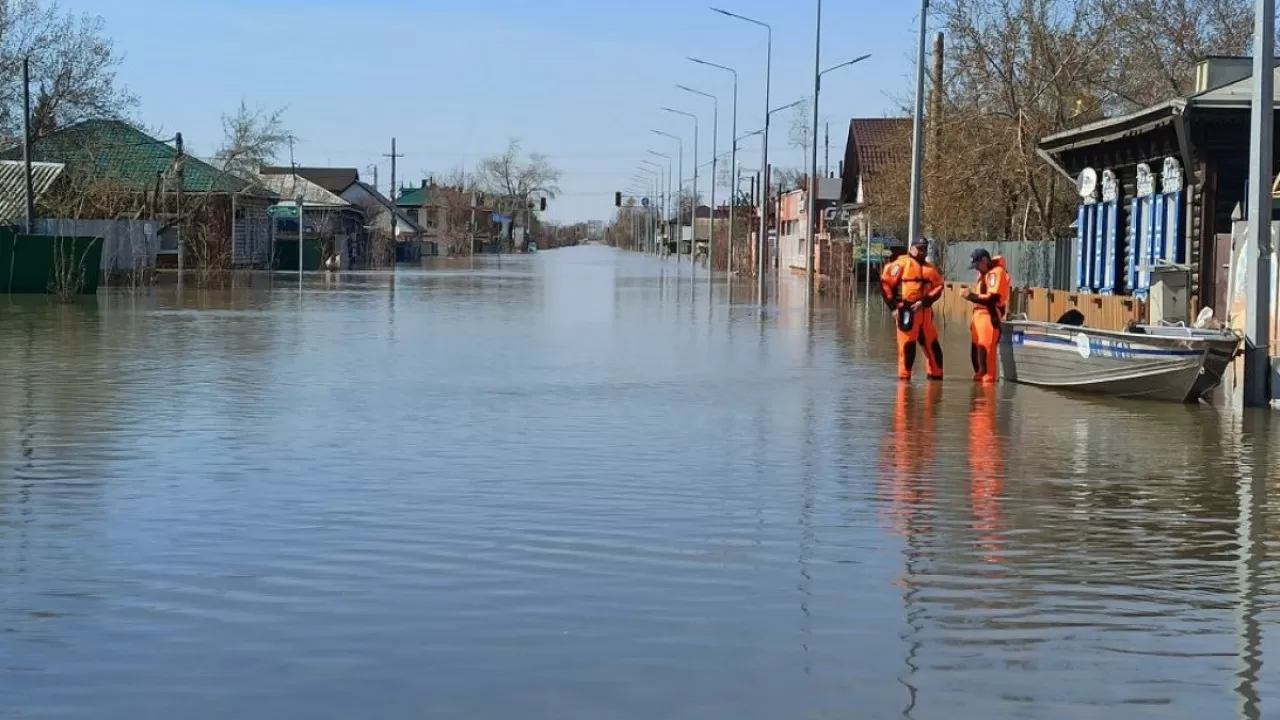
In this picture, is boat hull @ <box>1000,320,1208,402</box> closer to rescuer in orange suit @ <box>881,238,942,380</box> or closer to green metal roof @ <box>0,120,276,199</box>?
rescuer in orange suit @ <box>881,238,942,380</box>

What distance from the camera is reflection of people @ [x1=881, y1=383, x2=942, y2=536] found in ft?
38.8

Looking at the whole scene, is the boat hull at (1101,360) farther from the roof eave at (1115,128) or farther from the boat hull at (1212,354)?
the roof eave at (1115,128)

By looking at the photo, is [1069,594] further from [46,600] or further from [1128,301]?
[1128,301]

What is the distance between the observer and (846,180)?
277 ft

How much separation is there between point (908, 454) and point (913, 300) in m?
7.53

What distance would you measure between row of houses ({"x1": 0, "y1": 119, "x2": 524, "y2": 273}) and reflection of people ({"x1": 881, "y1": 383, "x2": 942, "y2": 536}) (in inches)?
1501

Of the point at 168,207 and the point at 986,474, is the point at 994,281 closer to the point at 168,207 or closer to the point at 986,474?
the point at 986,474

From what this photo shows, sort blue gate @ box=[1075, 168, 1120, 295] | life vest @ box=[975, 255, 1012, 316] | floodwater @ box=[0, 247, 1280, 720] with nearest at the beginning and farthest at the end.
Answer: floodwater @ box=[0, 247, 1280, 720]
life vest @ box=[975, 255, 1012, 316]
blue gate @ box=[1075, 168, 1120, 295]

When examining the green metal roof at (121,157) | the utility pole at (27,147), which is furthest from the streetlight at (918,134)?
the green metal roof at (121,157)

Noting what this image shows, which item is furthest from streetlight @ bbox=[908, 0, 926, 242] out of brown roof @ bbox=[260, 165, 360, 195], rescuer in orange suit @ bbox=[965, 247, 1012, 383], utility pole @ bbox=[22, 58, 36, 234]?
brown roof @ bbox=[260, 165, 360, 195]

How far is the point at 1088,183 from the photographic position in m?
37.6

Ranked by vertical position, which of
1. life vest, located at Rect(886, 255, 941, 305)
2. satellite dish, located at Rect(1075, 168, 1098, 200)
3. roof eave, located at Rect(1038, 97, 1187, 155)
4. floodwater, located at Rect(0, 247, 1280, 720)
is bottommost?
floodwater, located at Rect(0, 247, 1280, 720)

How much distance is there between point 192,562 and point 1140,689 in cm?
482

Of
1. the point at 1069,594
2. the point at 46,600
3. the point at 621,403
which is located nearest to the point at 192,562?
the point at 46,600
